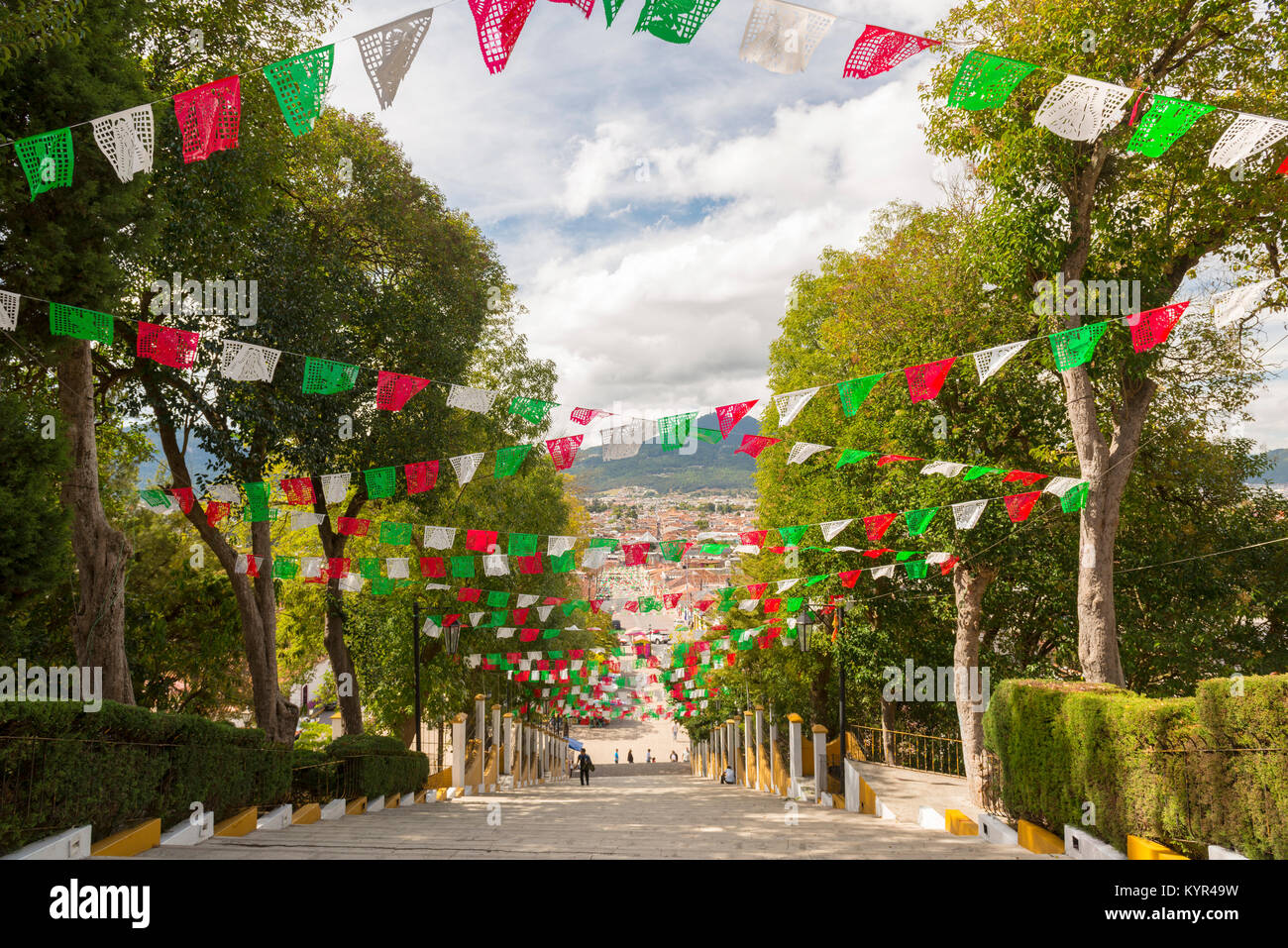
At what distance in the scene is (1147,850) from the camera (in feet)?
19.1

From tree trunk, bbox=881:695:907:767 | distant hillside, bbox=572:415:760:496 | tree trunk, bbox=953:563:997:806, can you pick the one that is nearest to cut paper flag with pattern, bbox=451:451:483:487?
tree trunk, bbox=953:563:997:806

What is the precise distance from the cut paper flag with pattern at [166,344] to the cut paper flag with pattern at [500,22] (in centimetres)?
579

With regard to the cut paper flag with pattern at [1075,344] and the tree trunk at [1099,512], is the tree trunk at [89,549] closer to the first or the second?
the cut paper flag with pattern at [1075,344]

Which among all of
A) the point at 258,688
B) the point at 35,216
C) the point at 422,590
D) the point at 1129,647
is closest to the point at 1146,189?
the point at 1129,647

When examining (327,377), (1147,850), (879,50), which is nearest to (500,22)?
(879,50)

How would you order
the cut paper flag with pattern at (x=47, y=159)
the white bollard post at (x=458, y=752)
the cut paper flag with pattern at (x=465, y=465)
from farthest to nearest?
the white bollard post at (x=458, y=752), the cut paper flag with pattern at (x=465, y=465), the cut paper flag with pattern at (x=47, y=159)

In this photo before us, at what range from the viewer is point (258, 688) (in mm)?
12125

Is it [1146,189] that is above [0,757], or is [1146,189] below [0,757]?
above

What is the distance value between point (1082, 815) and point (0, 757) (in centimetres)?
874

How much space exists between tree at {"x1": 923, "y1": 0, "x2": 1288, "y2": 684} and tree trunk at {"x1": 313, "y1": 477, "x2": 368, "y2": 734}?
1221 cm

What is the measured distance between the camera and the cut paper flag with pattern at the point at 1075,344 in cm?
813

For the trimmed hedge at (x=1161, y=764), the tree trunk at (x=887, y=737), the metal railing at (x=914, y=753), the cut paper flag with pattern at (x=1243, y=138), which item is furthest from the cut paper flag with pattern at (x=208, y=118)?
the tree trunk at (x=887, y=737)

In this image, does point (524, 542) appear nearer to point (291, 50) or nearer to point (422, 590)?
point (422, 590)

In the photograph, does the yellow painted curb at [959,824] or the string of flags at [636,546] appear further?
the string of flags at [636,546]
